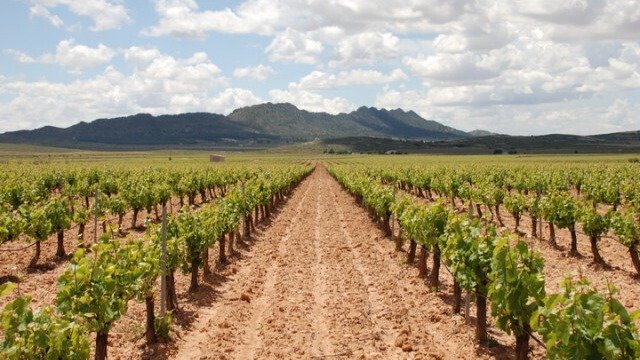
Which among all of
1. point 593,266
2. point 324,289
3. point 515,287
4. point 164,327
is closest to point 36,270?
point 164,327

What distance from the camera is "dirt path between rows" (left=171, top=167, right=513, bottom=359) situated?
33.5 feet

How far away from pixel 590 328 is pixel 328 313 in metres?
6.97

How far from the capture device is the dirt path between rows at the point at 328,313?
402 inches

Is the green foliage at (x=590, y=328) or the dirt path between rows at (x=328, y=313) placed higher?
the green foliage at (x=590, y=328)

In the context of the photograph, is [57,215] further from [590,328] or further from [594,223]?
[594,223]

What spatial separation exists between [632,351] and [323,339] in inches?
237

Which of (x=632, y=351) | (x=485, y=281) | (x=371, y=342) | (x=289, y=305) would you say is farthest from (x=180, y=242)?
(x=632, y=351)

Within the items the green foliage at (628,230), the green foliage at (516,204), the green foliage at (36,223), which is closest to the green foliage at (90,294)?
the green foliage at (36,223)

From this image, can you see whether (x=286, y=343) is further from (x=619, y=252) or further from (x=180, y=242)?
(x=619, y=252)

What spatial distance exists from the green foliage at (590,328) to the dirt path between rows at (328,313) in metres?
3.71

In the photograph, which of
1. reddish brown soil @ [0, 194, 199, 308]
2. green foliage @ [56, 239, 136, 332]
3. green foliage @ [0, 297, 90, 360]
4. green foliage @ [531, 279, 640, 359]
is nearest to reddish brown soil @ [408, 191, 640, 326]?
green foliage @ [531, 279, 640, 359]

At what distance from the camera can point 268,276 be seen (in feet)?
52.5

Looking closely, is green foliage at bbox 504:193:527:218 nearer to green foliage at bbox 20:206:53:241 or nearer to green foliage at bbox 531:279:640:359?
green foliage at bbox 531:279:640:359

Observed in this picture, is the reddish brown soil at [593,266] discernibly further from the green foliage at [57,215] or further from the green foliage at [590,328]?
the green foliage at [57,215]
